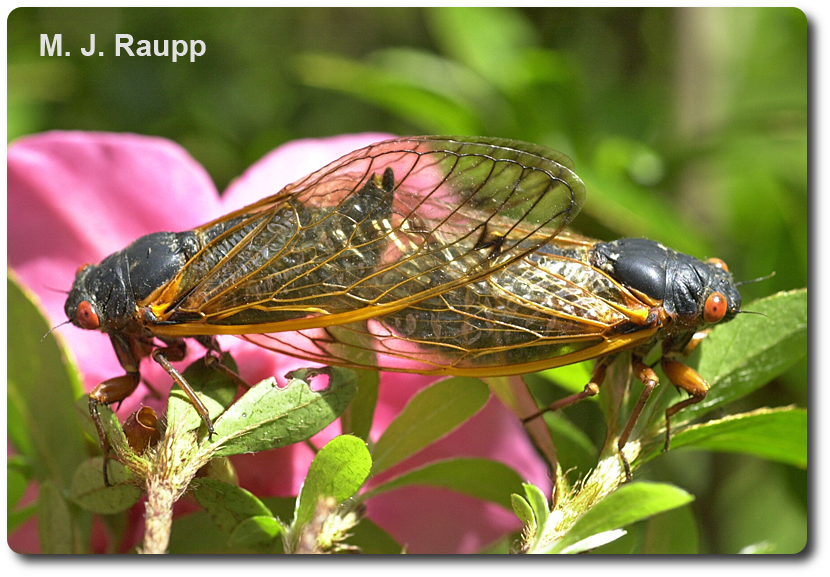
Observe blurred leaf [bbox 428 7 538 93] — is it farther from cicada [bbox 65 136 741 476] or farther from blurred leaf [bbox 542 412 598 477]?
blurred leaf [bbox 542 412 598 477]

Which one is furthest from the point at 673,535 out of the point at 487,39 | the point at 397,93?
the point at 487,39

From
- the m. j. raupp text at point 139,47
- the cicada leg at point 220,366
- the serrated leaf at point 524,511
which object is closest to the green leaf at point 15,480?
the cicada leg at point 220,366

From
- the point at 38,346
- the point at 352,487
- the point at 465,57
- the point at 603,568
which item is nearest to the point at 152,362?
the point at 38,346

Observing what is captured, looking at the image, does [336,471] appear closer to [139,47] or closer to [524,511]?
[524,511]

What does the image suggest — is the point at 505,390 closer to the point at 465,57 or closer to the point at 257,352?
the point at 257,352

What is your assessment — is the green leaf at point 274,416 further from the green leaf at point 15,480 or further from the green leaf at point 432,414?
the green leaf at point 15,480

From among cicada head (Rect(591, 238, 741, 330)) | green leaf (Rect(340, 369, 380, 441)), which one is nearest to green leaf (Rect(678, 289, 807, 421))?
cicada head (Rect(591, 238, 741, 330))
